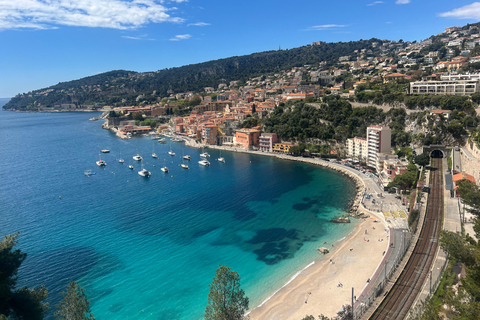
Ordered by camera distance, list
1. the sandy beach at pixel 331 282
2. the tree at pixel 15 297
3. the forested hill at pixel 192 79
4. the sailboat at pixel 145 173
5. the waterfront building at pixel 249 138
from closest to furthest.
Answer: the tree at pixel 15 297 → the sandy beach at pixel 331 282 → the sailboat at pixel 145 173 → the waterfront building at pixel 249 138 → the forested hill at pixel 192 79

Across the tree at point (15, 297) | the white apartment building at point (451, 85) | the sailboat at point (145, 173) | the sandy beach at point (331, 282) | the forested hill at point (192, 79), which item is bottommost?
the sandy beach at point (331, 282)

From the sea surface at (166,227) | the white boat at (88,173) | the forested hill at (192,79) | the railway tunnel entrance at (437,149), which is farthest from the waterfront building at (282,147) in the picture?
the forested hill at (192,79)

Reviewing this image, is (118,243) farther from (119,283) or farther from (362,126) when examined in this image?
(362,126)

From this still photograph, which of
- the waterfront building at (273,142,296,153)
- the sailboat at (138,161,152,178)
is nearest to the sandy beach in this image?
the sailboat at (138,161,152,178)

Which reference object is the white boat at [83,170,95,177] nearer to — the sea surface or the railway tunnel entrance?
the sea surface

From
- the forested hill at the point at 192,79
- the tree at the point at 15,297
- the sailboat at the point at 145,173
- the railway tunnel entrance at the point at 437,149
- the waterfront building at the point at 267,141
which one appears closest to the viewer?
the tree at the point at 15,297

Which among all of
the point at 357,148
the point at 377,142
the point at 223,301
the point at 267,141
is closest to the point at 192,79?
the point at 267,141

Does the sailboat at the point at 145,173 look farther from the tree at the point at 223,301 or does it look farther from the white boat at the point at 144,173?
the tree at the point at 223,301
